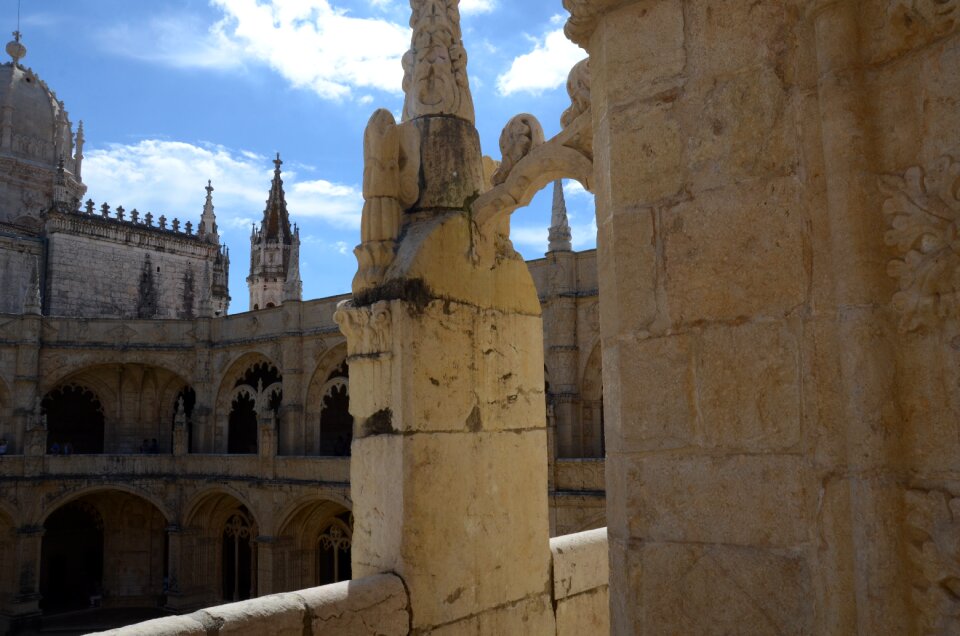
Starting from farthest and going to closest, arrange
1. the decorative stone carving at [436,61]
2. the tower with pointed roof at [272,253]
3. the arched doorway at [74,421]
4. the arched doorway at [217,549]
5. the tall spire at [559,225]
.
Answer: the tower with pointed roof at [272,253] → the arched doorway at [74,421] → the arched doorway at [217,549] → the tall spire at [559,225] → the decorative stone carving at [436,61]

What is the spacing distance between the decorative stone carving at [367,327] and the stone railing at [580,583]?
146cm

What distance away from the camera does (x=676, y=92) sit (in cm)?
191

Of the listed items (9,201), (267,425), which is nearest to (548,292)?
(267,425)

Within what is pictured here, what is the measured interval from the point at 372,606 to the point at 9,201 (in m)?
33.1

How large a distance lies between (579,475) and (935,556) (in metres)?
14.4

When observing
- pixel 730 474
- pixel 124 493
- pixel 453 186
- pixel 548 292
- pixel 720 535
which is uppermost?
pixel 548 292

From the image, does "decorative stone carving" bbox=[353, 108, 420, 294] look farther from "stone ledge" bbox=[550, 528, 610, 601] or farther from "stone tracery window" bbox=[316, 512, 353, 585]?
"stone tracery window" bbox=[316, 512, 353, 585]

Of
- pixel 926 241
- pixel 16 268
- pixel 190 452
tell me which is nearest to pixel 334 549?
pixel 190 452

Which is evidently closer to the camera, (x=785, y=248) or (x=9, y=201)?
(x=785, y=248)

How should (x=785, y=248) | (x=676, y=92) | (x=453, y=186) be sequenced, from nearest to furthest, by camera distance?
(x=785, y=248)
(x=676, y=92)
(x=453, y=186)

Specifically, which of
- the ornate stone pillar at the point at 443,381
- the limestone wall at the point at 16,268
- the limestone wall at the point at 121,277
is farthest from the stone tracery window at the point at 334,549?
the ornate stone pillar at the point at 443,381

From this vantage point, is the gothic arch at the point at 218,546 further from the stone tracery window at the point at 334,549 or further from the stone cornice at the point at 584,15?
the stone cornice at the point at 584,15

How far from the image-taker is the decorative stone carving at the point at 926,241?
1.44 meters

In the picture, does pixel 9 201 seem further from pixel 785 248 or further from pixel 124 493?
pixel 785 248
